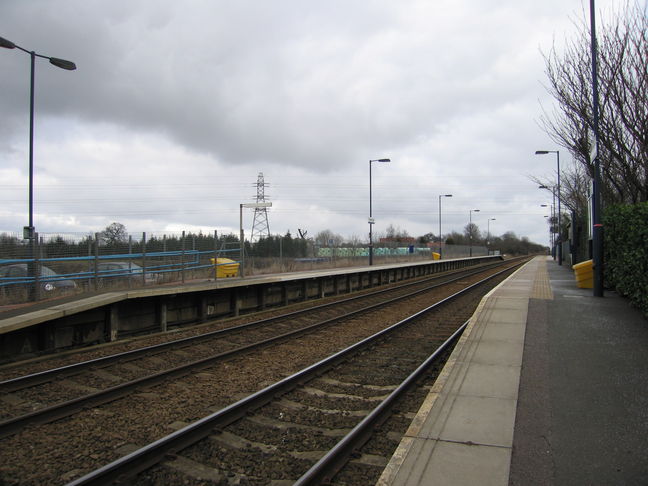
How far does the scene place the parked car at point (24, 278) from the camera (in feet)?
37.2

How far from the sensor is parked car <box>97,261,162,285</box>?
1375 cm

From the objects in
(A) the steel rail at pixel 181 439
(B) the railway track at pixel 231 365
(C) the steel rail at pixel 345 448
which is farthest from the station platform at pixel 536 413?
(A) the steel rail at pixel 181 439

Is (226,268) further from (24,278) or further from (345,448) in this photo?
(345,448)

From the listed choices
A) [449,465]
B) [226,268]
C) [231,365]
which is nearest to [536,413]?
[449,465]

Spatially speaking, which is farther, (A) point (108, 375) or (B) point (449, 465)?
(A) point (108, 375)

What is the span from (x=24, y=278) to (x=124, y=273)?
2.90 metres

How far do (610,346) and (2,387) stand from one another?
8.81 meters

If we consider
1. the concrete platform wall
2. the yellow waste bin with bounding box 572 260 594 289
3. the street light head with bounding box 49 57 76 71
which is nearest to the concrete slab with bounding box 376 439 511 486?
the concrete platform wall

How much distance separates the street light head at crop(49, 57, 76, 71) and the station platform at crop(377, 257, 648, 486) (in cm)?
1358

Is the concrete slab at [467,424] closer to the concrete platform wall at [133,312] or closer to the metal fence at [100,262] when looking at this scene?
the concrete platform wall at [133,312]

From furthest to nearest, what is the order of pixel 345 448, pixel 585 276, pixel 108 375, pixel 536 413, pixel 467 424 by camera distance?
pixel 585 276, pixel 108 375, pixel 536 413, pixel 467 424, pixel 345 448

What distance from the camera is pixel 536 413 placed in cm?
475

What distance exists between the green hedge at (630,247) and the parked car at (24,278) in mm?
12865

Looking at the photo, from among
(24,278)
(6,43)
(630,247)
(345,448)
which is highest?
(6,43)
